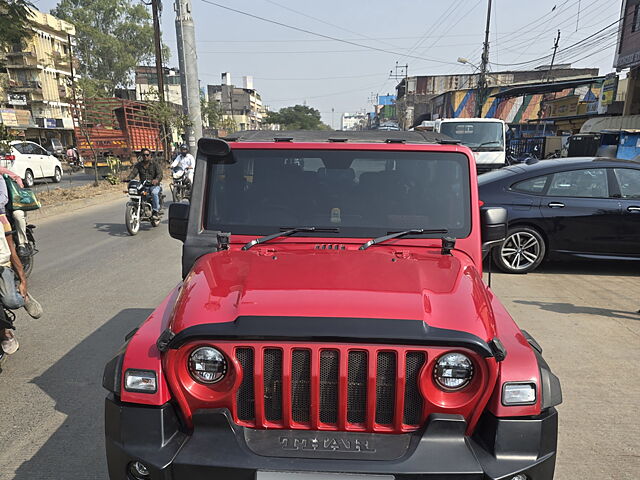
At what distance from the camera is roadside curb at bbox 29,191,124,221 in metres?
12.0

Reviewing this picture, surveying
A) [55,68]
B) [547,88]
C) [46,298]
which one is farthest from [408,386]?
[55,68]

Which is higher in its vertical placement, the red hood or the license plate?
the red hood

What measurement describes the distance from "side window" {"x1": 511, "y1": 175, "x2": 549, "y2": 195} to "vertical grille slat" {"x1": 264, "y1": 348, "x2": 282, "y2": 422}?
19.8 feet

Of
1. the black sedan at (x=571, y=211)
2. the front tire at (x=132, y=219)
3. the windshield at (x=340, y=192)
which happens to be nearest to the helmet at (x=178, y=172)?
the front tire at (x=132, y=219)

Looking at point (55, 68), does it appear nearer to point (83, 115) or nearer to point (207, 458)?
point (83, 115)

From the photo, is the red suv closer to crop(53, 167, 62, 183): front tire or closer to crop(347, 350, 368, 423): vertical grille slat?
crop(347, 350, 368, 423): vertical grille slat

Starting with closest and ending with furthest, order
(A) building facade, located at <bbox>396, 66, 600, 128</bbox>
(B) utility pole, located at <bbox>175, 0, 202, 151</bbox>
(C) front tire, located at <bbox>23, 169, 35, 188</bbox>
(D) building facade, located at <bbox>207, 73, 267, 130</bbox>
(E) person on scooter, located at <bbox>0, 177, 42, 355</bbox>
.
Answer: (E) person on scooter, located at <bbox>0, 177, 42, 355</bbox> → (B) utility pole, located at <bbox>175, 0, 202, 151</bbox> → (C) front tire, located at <bbox>23, 169, 35, 188</bbox> → (A) building facade, located at <bbox>396, 66, 600, 128</bbox> → (D) building facade, located at <bbox>207, 73, 267, 130</bbox>

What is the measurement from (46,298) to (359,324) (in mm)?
5271

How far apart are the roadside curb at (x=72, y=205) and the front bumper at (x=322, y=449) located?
1148cm

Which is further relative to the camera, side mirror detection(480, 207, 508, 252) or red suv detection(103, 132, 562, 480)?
side mirror detection(480, 207, 508, 252)

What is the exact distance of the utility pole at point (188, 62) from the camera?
15.5 meters

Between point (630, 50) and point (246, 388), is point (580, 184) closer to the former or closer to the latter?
point (246, 388)

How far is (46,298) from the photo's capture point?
230 inches

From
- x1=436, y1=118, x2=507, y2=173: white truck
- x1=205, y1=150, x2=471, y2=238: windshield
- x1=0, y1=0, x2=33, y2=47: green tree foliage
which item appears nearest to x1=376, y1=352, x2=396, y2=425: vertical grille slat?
x1=205, y1=150, x2=471, y2=238: windshield
